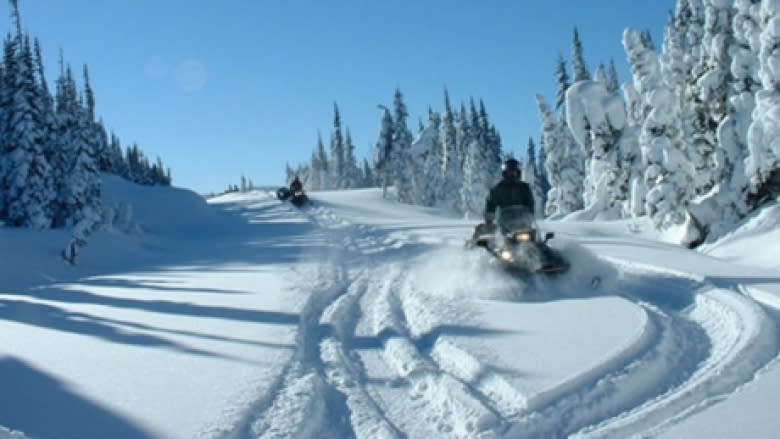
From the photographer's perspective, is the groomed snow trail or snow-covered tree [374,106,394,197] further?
snow-covered tree [374,106,394,197]

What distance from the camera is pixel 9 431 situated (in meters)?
4.89

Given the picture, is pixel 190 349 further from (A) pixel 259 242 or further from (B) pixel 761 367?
(A) pixel 259 242

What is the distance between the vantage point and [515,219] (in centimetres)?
1206

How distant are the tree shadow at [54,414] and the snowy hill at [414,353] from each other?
2cm

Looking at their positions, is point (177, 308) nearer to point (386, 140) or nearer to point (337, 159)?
point (386, 140)

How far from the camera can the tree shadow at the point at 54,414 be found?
4.94m

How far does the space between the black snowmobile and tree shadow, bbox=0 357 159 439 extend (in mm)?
7227

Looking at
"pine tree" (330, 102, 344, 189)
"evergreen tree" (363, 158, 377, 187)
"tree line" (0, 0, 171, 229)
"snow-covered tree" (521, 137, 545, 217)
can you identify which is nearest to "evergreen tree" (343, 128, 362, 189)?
"pine tree" (330, 102, 344, 189)

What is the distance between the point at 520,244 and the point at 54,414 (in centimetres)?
797

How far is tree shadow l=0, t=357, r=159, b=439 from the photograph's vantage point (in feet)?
16.2

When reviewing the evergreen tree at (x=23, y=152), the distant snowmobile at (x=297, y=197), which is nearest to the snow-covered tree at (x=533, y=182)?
the distant snowmobile at (x=297, y=197)

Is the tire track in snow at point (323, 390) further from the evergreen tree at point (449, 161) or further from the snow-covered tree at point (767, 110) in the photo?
the evergreen tree at point (449, 161)

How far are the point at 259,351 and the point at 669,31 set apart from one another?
29.7 m

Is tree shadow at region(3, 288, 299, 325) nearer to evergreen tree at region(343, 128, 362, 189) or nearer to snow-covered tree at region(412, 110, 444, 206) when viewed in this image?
snow-covered tree at region(412, 110, 444, 206)
